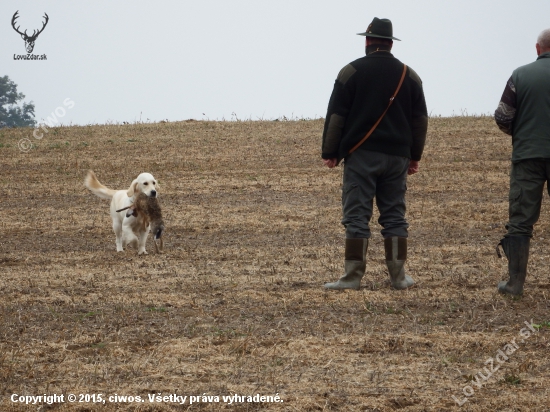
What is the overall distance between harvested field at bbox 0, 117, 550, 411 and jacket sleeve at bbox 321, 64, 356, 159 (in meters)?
1.14

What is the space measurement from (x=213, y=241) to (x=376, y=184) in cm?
389

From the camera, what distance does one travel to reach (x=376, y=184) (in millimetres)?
6262

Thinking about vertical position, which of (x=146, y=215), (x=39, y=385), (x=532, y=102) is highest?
(x=532, y=102)

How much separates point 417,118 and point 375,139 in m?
0.43

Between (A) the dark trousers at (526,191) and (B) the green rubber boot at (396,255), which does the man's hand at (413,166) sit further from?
(A) the dark trousers at (526,191)

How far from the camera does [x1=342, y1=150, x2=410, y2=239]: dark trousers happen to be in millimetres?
6059

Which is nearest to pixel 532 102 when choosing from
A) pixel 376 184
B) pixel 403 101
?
pixel 403 101

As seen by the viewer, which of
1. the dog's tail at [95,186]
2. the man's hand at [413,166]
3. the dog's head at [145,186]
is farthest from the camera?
the dog's tail at [95,186]

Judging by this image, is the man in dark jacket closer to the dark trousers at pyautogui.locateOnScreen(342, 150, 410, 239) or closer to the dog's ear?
the dark trousers at pyautogui.locateOnScreen(342, 150, 410, 239)

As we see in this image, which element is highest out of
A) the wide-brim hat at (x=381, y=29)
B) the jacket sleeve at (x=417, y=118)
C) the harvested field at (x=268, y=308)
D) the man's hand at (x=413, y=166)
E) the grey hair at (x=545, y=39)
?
the wide-brim hat at (x=381, y=29)

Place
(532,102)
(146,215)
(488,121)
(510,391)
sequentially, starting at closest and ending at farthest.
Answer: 1. (510,391)
2. (532,102)
3. (146,215)
4. (488,121)

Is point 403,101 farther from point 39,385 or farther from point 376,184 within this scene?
point 39,385

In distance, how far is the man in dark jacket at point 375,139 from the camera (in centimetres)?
602

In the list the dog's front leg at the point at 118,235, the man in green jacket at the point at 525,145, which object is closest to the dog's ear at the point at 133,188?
the dog's front leg at the point at 118,235
